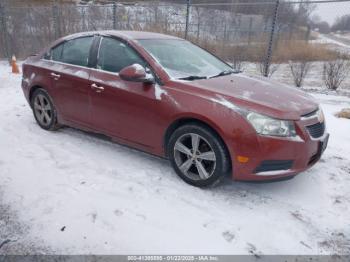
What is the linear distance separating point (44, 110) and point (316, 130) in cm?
395

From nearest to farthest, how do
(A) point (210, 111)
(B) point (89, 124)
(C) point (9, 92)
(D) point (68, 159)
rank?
(A) point (210, 111) < (D) point (68, 159) < (B) point (89, 124) < (C) point (9, 92)

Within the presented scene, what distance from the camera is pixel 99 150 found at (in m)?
4.43

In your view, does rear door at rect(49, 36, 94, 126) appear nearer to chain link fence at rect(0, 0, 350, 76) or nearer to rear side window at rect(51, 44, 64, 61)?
rear side window at rect(51, 44, 64, 61)

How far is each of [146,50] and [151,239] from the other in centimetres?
219

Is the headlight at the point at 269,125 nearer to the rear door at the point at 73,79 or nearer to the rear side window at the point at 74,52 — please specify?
the rear door at the point at 73,79

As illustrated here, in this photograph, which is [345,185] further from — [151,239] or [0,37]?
[0,37]

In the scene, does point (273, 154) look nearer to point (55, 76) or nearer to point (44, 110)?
point (55, 76)

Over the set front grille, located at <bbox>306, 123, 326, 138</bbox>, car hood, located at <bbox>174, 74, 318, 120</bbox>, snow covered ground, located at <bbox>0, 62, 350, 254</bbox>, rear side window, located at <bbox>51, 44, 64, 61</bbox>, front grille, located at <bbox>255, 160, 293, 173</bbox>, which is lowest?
snow covered ground, located at <bbox>0, 62, 350, 254</bbox>

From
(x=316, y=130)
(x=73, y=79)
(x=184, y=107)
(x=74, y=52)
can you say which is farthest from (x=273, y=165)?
(x=74, y=52)

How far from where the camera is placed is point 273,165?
3143mm

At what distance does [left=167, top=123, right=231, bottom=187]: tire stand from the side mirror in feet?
2.18

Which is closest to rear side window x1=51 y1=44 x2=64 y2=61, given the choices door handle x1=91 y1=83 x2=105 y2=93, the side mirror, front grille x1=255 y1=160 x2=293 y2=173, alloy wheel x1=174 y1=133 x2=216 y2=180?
door handle x1=91 y1=83 x2=105 y2=93

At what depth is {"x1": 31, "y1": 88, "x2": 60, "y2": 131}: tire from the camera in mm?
4945

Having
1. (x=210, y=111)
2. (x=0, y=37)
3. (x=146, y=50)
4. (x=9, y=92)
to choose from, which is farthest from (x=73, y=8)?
(x=210, y=111)
